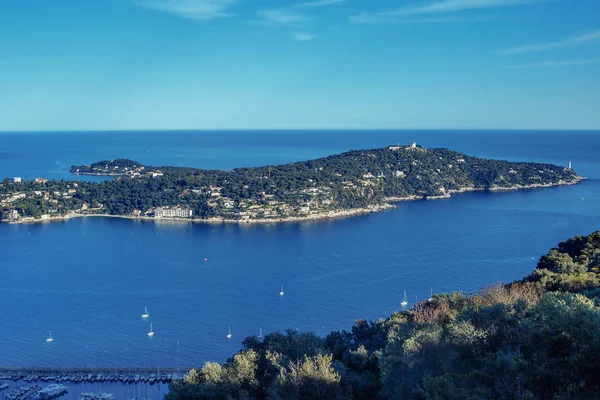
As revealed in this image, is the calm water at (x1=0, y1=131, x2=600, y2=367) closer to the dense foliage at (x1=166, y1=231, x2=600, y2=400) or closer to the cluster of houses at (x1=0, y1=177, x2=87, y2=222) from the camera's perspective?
the cluster of houses at (x1=0, y1=177, x2=87, y2=222)

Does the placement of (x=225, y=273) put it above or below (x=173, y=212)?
below

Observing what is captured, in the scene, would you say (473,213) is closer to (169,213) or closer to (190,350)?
(169,213)

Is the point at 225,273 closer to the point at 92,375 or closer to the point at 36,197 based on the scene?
the point at 92,375

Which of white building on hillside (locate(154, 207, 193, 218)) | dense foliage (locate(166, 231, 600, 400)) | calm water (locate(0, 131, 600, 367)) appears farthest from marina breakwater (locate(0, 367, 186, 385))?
white building on hillside (locate(154, 207, 193, 218))

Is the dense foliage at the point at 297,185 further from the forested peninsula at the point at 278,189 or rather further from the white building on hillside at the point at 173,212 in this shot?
the white building on hillside at the point at 173,212

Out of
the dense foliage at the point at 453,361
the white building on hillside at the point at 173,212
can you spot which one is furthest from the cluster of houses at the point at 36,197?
the dense foliage at the point at 453,361

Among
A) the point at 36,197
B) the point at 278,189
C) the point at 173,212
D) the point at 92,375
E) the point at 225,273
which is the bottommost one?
the point at 92,375

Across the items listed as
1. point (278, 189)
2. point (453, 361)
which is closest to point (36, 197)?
point (278, 189)

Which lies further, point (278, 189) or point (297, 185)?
point (297, 185)
